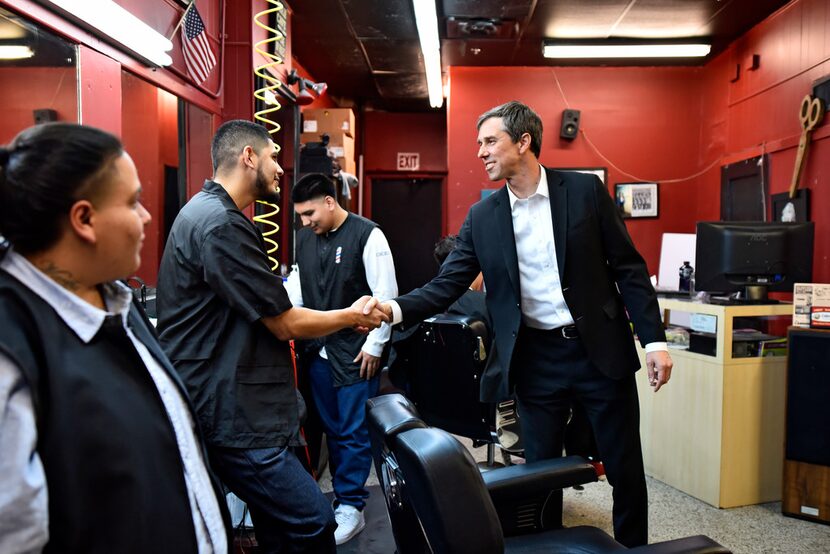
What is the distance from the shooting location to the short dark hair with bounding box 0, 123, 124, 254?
87cm

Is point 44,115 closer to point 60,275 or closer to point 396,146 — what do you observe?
point 60,275

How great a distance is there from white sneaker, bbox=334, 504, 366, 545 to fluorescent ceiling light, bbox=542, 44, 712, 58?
16.1 feet

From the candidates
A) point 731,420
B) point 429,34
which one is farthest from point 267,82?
point 731,420

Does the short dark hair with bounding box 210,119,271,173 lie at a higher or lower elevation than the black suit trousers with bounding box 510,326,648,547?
higher

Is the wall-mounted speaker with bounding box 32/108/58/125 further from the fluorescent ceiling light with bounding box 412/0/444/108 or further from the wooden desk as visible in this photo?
the wooden desk

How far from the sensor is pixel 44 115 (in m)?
2.47

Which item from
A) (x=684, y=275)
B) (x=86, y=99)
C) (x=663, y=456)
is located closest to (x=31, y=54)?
(x=86, y=99)

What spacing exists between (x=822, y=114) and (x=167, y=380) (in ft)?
17.3

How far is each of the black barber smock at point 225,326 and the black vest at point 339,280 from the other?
1239 mm

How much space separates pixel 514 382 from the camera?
2.33 metres

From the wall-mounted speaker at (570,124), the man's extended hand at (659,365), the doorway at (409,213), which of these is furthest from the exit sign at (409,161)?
the man's extended hand at (659,365)

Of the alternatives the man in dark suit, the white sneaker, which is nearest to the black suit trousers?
the man in dark suit

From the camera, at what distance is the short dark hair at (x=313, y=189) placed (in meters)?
3.12

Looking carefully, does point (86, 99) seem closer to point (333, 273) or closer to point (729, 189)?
point (333, 273)
